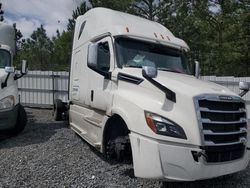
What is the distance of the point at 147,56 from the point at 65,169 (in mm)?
2497

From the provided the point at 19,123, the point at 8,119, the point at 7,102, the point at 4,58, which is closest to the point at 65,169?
the point at 8,119

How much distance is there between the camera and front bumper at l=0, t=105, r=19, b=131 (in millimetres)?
8012

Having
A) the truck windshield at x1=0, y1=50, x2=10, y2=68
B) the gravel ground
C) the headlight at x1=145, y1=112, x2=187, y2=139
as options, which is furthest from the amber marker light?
the truck windshield at x1=0, y1=50, x2=10, y2=68

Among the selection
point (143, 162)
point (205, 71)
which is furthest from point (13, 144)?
point (205, 71)

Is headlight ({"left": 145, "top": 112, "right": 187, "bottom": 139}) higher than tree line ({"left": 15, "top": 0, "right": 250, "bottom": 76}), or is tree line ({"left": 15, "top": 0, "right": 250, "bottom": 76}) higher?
tree line ({"left": 15, "top": 0, "right": 250, "bottom": 76})

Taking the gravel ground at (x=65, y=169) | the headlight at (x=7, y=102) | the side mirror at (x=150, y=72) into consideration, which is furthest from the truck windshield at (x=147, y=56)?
the headlight at (x=7, y=102)

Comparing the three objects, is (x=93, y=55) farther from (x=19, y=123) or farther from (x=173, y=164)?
(x=19, y=123)

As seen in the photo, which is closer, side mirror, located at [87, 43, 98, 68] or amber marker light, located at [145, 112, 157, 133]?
amber marker light, located at [145, 112, 157, 133]

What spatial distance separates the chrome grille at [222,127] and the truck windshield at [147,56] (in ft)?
5.25

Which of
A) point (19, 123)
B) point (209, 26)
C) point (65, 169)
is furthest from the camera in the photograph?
point (209, 26)

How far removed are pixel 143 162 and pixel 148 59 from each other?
2.26 m

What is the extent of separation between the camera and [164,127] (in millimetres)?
4543

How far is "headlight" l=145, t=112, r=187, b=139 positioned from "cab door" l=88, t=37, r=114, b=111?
147cm

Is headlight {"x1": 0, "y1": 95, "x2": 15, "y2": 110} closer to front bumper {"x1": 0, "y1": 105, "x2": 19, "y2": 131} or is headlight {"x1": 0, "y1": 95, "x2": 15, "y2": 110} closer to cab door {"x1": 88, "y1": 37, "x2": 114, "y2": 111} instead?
front bumper {"x1": 0, "y1": 105, "x2": 19, "y2": 131}
